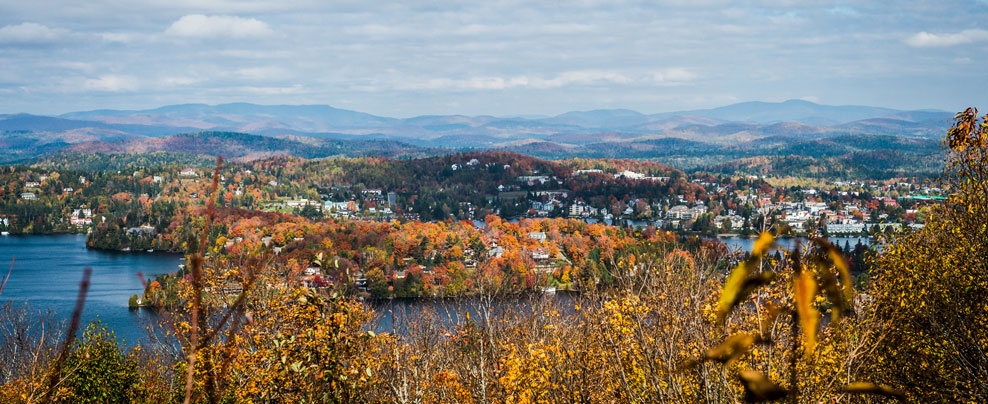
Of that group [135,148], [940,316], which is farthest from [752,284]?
[135,148]

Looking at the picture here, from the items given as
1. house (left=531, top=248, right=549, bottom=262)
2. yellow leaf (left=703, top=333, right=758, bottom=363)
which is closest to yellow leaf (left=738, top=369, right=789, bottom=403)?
yellow leaf (left=703, top=333, right=758, bottom=363)

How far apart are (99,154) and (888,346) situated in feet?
498

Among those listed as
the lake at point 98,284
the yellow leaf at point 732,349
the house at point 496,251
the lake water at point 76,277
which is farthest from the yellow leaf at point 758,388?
the house at point 496,251

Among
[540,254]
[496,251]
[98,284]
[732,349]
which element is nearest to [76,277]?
[98,284]

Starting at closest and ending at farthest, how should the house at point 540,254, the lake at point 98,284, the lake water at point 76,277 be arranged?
the lake at point 98,284, the lake water at point 76,277, the house at point 540,254

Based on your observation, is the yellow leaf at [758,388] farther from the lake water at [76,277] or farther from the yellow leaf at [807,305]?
the lake water at [76,277]

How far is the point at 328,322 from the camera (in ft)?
12.7

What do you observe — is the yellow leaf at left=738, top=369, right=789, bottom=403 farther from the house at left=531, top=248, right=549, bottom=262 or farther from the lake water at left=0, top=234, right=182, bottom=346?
the house at left=531, top=248, right=549, bottom=262

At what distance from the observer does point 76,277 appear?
37.5 meters

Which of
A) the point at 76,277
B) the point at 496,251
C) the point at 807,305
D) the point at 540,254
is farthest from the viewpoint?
the point at 496,251

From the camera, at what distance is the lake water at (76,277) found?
92.7 ft

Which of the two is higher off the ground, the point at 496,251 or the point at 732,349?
the point at 732,349

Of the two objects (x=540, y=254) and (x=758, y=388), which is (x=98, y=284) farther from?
(x=758, y=388)

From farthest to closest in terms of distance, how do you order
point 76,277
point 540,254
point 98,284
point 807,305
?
1. point 540,254
2. point 76,277
3. point 98,284
4. point 807,305
